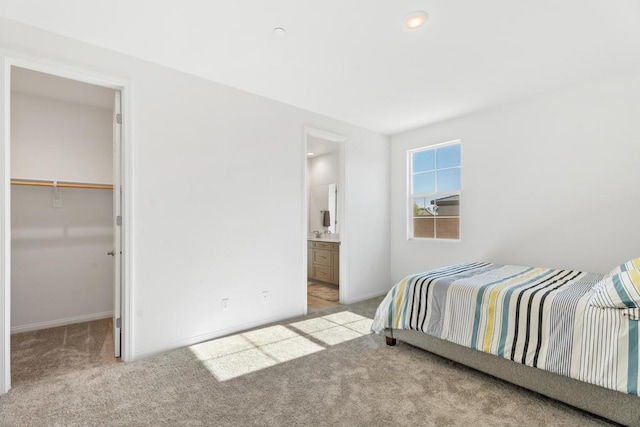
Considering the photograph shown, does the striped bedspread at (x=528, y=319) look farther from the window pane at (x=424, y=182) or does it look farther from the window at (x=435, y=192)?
the window pane at (x=424, y=182)

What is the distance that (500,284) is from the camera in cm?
241

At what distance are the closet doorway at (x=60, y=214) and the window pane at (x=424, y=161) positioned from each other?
3.84 metres

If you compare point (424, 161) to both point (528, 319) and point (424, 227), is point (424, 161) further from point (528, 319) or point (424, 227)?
point (528, 319)

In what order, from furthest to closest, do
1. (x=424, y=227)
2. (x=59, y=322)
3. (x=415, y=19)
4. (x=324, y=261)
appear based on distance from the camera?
1. (x=324, y=261)
2. (x=424, y=227)
3. (x=59, y=322)
4. (x=415, y=19)

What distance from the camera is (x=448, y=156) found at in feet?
14.1

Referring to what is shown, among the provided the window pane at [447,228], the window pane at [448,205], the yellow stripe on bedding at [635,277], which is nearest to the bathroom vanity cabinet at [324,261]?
the window pane at [447,228]

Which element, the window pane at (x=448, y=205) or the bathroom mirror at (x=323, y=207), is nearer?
the window pane at (x=448, y=205)

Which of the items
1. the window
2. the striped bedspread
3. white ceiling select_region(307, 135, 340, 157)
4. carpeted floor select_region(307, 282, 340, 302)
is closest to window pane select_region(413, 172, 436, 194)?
the window

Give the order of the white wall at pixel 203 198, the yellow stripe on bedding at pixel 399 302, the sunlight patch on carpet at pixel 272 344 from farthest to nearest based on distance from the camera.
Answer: the yellow stripe on bedding at pixel 399 302 → the white wall at pixel 203 198 → the sunlight patch on carpet at pixel 272 344

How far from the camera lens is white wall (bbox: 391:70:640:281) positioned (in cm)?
292

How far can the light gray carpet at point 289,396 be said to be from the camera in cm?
183

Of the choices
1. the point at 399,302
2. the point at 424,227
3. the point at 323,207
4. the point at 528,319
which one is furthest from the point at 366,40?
the point at 323,207

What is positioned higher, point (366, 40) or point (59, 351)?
point (366, 40)

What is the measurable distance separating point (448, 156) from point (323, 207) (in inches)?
101
